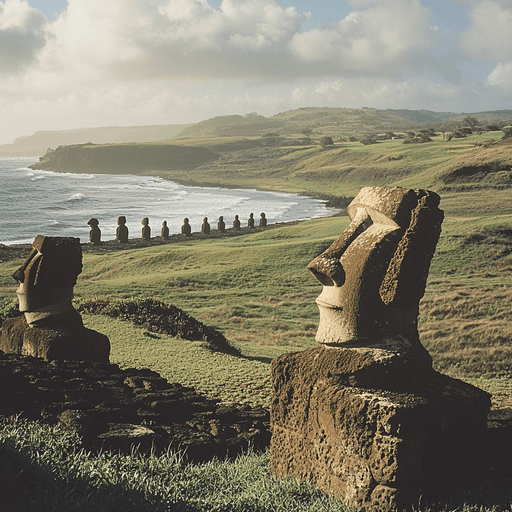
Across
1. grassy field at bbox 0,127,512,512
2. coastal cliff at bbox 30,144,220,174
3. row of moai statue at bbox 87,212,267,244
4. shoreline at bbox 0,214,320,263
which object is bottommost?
grassy field at bbox 0,127,512,512

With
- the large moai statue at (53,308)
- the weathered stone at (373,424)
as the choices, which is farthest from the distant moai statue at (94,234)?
the weathered stone at (373,424)

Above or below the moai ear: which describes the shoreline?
below

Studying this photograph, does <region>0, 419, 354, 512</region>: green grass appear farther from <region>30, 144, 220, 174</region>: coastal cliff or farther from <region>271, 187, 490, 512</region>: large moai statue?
<region>30, 144, 220, 174</region>: coastal cliff

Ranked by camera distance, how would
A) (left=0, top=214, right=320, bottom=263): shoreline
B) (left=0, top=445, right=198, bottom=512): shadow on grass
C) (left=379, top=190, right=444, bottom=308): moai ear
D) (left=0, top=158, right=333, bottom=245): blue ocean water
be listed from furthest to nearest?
(left=0, top=158, right=333, bottom=245): blue ocean water, (left=0, top=214, right=320, bottom=263): shoreline, (left=379, top=190, right=444, bottom=308): moai ear, (left=0, top=445, right=198, bottom=512): shadow on grass

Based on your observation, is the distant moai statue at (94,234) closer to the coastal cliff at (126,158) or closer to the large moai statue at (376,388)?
the large moai statue at (376,388)

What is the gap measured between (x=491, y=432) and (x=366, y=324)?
146 cm

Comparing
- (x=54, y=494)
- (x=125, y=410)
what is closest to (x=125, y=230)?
(x=125, y=410)

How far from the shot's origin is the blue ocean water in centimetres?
5259

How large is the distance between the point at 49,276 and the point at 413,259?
6034mm

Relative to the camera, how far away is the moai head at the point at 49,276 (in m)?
9.12

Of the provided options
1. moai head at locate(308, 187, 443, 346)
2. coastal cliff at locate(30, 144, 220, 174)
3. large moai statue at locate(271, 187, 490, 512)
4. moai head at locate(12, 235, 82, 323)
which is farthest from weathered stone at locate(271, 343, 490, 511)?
coastal cliff at locate(30, 144, 220, 174)

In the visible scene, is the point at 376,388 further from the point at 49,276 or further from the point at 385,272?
the point at 49,276

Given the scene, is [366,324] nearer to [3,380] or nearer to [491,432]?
[491,432]

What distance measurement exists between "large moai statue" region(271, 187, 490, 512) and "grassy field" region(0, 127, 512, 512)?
0.96 ft
